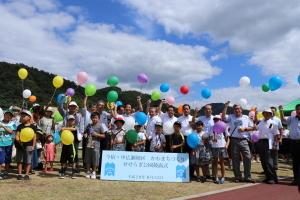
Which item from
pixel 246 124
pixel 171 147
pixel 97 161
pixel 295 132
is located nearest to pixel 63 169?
pixel 97 161

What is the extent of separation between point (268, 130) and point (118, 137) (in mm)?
4163

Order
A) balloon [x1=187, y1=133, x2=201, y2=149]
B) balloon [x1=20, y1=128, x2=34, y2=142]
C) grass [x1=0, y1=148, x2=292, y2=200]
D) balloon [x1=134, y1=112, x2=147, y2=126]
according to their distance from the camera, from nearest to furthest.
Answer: grass [x1=0, y1=148, x2=292, y2=200]
balloon [x1=20, y1=128, x2=34, y2=142]
balloon [x1=187, y1=133, x2=201, y2=149]
balloon [x1=134, y1=112, x2=147, y2=126]

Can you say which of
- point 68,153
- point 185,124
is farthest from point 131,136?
point 68,153

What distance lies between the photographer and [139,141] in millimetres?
11484

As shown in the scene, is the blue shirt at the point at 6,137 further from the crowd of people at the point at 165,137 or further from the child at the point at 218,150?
the child at the point at 218,150

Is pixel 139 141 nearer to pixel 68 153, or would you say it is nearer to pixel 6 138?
pixel 68 153

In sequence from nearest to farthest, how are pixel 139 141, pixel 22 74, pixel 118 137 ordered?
pixel 118 137 < pixel 139 141 < pixel 22 74

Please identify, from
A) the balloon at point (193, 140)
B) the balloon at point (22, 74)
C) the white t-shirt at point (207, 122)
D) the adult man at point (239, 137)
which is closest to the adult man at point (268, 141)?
the adult man at point (239, 137)

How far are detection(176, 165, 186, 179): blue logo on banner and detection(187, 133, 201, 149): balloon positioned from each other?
63cm

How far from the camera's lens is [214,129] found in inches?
433

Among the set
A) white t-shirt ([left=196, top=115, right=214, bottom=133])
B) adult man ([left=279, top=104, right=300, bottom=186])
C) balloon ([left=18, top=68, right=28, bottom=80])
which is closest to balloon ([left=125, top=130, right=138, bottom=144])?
white t-shirt ([left=196, top=115, right=214, bottom=133])

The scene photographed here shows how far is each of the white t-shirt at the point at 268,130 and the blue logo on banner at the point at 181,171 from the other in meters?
2.39

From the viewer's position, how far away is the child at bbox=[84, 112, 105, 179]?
11008 mm

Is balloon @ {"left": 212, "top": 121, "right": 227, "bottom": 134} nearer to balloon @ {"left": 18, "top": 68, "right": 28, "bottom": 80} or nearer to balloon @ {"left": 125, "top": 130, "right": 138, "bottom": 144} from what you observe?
balloon @ {"left": 125, "top": 130, "right": 138, "bottom": 144}
